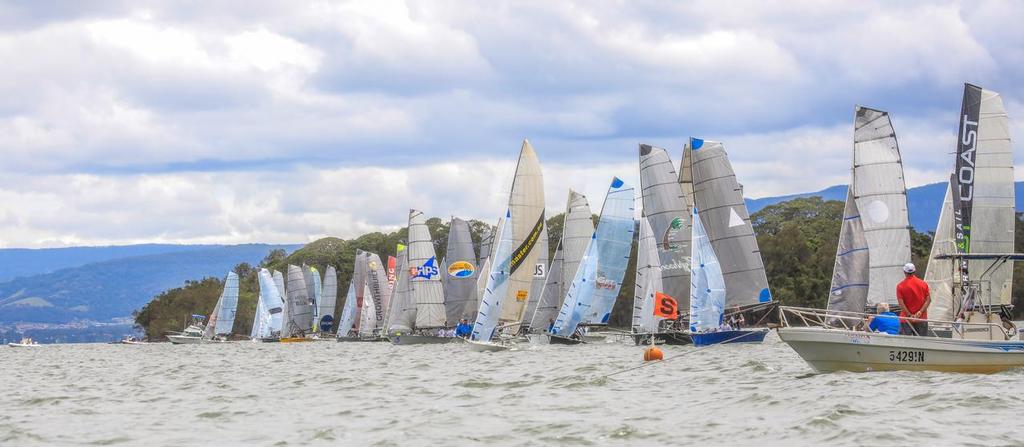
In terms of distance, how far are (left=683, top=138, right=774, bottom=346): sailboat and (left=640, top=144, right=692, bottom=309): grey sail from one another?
1039mm

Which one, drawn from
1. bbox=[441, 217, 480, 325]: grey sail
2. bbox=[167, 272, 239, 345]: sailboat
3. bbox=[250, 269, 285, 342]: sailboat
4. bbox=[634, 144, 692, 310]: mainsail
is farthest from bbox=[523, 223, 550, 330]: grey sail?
bbox=[167, 272, 239, 345]: sailboat

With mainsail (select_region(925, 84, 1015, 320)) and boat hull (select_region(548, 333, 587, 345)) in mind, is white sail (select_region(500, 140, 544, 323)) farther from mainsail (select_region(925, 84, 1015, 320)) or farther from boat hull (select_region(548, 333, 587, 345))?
mainsail (select_region(925, 84, 1015, 320))

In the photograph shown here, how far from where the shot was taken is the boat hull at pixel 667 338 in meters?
53.6

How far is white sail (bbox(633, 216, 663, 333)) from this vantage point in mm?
54938

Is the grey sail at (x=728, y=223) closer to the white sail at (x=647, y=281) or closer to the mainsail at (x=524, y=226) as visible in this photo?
the white sail at (x=647, y=281)

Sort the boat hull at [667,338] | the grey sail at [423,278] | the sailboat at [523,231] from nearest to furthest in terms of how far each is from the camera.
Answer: the boat hull at [667,338] → the sailboat at [523,231] → the grey sail at [423,278]

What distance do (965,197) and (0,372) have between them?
37536 millimetres

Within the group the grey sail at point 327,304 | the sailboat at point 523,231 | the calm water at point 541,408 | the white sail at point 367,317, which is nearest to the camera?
the calm water at point 541,408

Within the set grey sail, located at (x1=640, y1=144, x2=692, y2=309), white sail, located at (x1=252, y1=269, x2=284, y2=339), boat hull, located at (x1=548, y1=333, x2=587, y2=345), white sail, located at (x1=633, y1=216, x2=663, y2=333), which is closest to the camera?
white sail, located at (x1=633, y1=216, x2=663, y2=333)

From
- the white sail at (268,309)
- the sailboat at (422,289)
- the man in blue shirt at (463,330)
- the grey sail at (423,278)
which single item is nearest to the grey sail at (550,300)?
the man in blue shirt at (463,330)

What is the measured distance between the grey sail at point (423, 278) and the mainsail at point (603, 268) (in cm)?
2040

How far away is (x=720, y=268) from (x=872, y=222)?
9.81 metres

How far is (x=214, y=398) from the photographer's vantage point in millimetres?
28750

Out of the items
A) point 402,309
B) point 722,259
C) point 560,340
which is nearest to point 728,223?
point 722,259
